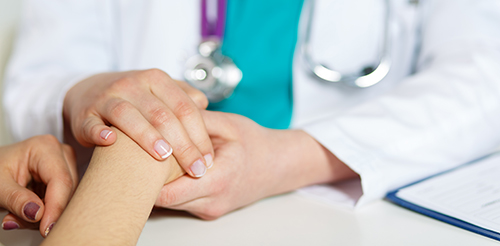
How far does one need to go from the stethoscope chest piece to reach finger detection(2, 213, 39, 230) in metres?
0.36

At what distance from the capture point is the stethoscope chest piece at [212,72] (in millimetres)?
722

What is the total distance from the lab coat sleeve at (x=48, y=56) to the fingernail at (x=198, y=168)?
1.13 ft

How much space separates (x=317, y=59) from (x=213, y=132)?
367 millimetres

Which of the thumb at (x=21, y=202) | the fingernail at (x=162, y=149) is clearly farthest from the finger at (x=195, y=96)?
the thumb at (x=21, y=202)

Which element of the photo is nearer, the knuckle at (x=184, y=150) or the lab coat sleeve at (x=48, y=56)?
the knuckle at (x=184, y=150)

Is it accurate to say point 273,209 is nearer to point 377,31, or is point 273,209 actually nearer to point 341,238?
point 341,238

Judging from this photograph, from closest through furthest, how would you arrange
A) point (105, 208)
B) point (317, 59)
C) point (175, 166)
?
point (105, 208), point (175, 166), point (317, 59)

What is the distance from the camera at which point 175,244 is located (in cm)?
42

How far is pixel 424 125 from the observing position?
1.99ft

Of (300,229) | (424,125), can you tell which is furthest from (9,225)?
(424,125)

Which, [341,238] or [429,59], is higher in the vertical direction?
[429,59]

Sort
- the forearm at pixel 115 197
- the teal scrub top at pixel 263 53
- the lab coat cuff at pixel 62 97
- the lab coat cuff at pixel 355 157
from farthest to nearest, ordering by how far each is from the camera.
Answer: the teal scrub top at pixel 263 53, the lab coat cuff at pixel 62 97, the lab coat cuff at pixel 355 157, the forearm at pixel 115 197

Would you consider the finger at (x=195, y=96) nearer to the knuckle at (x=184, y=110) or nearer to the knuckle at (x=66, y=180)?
the knuckle at (x=184, y=110)

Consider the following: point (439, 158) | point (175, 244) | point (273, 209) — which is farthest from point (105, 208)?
point (439, 158)
